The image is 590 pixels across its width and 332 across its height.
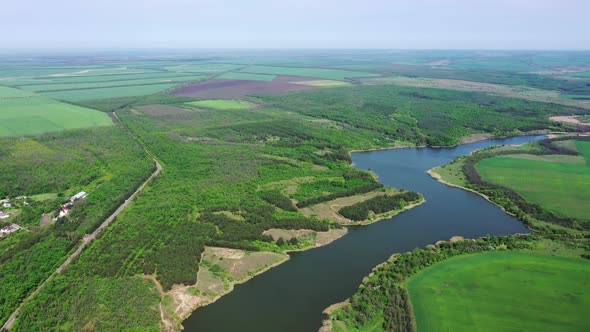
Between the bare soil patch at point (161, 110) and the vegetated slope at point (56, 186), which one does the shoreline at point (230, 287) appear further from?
the bare soil patch at point (161, 110)

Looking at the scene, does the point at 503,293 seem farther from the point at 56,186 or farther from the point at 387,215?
the point at 56,186

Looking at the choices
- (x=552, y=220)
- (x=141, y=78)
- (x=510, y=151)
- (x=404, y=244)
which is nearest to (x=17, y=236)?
(x=404, y=244)

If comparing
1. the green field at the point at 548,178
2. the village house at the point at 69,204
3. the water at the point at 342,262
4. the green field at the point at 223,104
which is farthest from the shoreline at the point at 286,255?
the green field at the point at 223,104

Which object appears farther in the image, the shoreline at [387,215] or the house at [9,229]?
the shoreline at [387,215]

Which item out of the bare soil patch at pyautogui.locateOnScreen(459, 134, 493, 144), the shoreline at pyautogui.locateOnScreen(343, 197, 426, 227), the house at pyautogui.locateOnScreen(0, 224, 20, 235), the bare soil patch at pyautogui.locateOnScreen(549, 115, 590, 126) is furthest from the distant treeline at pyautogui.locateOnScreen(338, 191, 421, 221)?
the bare soil patch at pyautogui.locateOnScreen(549, 115, 590, 126)

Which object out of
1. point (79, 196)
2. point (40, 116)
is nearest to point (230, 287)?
point (79, 196)

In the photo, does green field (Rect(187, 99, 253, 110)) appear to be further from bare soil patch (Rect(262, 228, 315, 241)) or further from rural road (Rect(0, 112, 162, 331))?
bare soil patch (Rect(262, 228, 315, 241))
